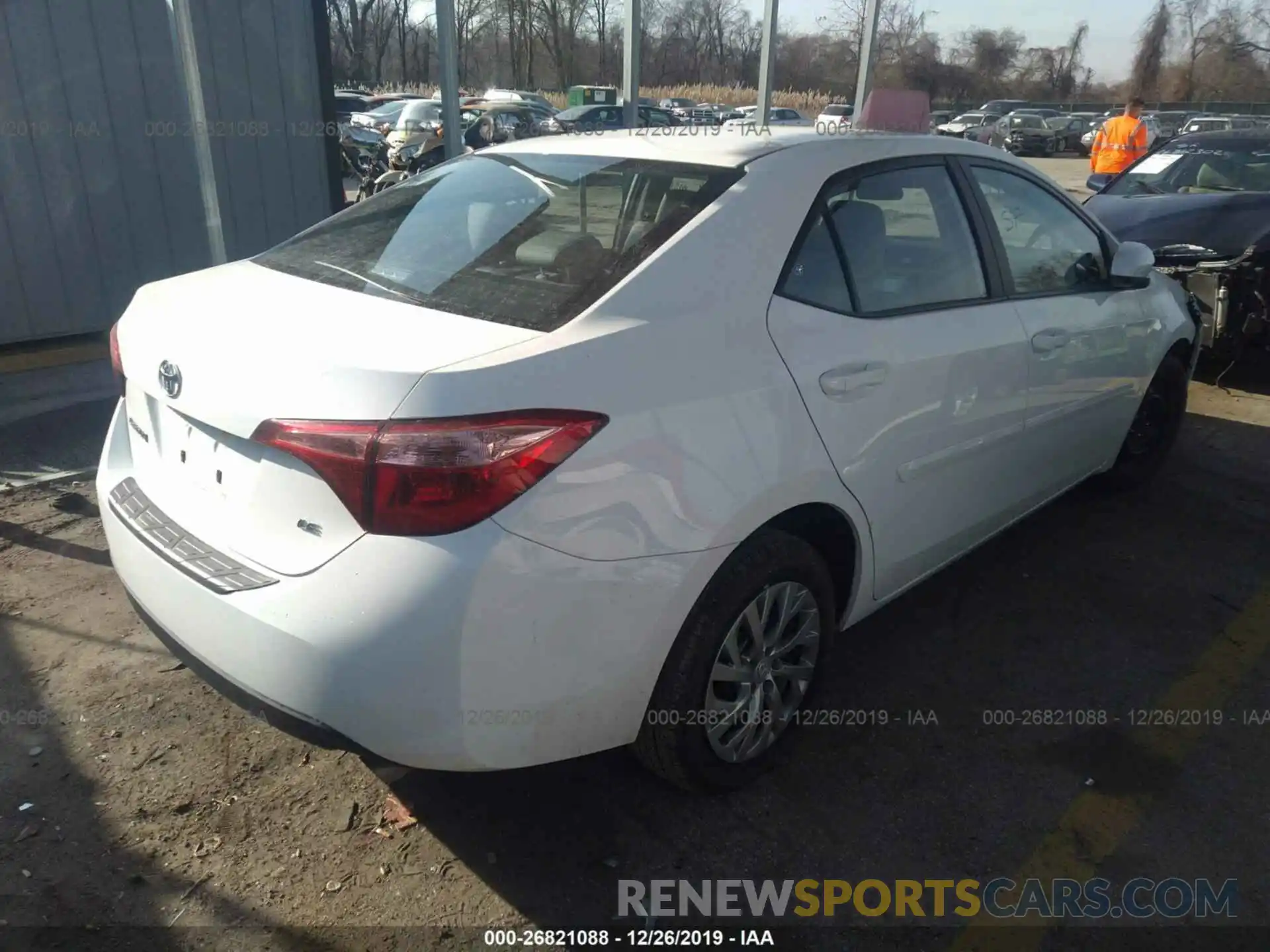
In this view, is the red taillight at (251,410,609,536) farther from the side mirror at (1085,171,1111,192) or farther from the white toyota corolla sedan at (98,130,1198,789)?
the side mirror at (1085,171,1111,192)

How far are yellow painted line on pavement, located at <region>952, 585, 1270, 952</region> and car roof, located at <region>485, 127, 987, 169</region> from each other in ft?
6.39

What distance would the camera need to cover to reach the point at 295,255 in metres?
2.81

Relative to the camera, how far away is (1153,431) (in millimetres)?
4773

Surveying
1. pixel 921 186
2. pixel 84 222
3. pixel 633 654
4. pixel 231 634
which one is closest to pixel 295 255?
pixel 231 634

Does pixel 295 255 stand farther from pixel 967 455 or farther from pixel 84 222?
pixel 84 222

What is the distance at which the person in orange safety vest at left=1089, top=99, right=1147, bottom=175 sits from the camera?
35.8 feet

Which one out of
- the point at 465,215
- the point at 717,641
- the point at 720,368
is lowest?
the point at 717,641

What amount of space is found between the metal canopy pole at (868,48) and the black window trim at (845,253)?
692cm

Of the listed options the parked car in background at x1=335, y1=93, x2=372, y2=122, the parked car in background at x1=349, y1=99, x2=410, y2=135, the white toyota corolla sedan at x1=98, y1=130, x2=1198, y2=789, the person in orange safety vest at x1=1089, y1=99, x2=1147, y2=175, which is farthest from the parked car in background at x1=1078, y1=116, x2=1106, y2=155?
the white toyota corolla sedan at x1=98, y1=130, x2=1198, y2=789

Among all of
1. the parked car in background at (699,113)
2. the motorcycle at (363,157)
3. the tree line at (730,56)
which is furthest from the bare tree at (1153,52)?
the motorcycle at (363,157)

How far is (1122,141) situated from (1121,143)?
0.05 feet

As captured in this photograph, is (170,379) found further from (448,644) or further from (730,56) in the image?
(730,56)

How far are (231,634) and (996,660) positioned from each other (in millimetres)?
2524

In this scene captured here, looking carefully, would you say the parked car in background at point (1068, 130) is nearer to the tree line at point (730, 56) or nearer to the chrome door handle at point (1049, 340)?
the tree line at point (730, 56)
